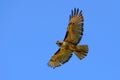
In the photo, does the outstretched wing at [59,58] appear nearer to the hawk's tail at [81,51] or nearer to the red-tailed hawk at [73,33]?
the red-tailed hawk at [73,33]

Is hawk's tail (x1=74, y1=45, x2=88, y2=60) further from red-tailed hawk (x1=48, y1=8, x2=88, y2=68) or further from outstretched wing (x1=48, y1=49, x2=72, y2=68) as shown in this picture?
outstretched wing (x1=48, y1=49, x2=72, y2=68)

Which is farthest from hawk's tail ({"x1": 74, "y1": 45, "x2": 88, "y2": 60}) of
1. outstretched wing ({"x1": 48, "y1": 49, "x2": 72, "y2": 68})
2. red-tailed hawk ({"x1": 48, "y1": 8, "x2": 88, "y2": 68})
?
outstretched wing ({"x1": 48, "y1": 49, "x2": 72, "y2": 68})

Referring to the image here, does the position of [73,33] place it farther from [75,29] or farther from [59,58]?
[59,58]

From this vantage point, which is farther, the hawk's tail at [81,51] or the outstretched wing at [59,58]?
the outstretched wing at [59,58]

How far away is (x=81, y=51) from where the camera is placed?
61.5 feet

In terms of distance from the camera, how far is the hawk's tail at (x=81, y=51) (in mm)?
18562

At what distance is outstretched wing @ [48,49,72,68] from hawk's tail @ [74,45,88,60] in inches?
47.6

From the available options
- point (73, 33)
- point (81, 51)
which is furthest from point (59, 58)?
point (81, 51)

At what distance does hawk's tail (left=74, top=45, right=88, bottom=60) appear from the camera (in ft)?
60.9

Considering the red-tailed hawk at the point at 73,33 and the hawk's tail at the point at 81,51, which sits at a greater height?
the red-tailed hawk at the point at 73,33

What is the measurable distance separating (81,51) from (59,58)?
2.31 metres

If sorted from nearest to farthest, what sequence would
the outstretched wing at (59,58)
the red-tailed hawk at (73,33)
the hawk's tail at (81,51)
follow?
the hawk's tail at (81,51) < the red-tailed hawk at (73,33) < the outstretched wing at (59,58)

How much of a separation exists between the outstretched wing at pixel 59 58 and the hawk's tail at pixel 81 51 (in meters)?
1.21

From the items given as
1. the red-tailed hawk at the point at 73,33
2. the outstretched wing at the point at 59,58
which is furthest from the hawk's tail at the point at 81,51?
the outstretched wing at the point at 59,58
